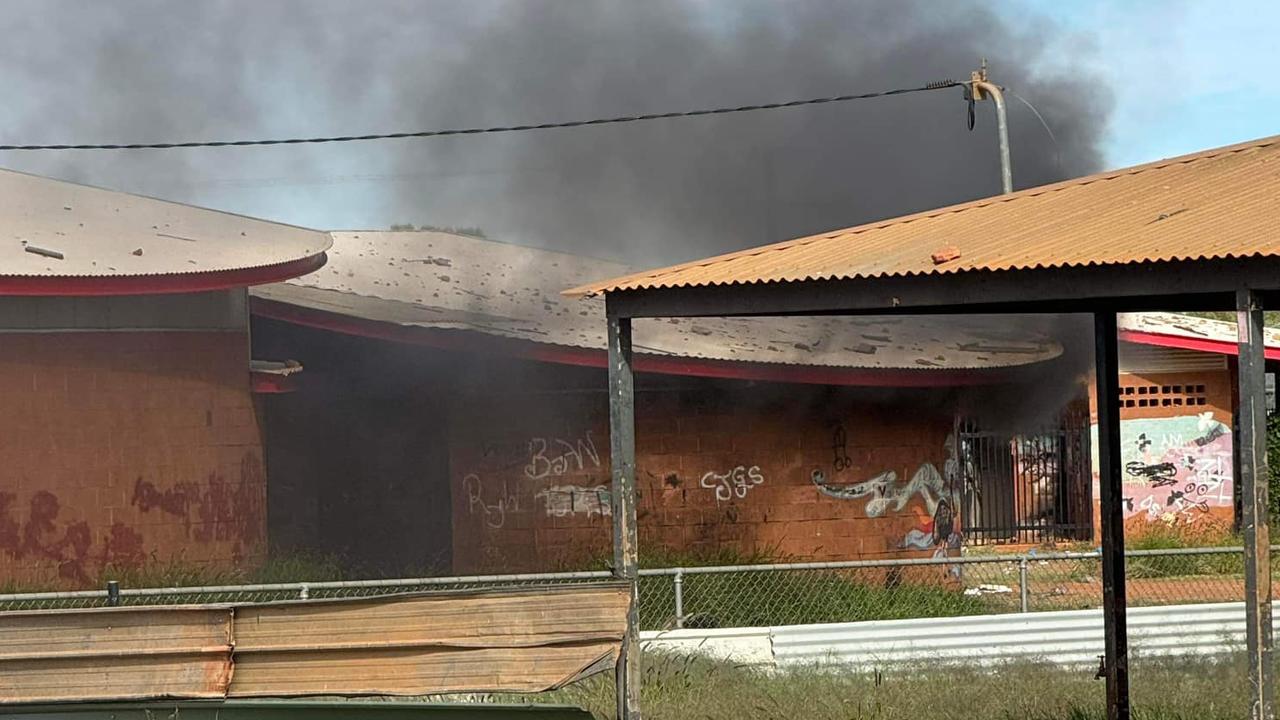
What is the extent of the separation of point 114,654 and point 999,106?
1381 cm

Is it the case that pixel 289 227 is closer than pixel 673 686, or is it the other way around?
pixel 673 686

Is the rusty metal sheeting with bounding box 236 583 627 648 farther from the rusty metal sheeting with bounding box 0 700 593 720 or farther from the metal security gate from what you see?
the metal security gate

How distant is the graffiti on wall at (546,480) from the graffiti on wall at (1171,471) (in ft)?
26.4

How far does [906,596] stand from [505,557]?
4.07 meters

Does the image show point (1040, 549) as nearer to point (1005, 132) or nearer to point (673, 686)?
point (1005, 132)

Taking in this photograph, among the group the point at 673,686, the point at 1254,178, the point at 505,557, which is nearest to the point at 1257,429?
the point at 1254,178

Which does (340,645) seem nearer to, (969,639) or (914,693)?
(914,693)

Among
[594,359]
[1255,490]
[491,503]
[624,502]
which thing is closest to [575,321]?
[594,359]

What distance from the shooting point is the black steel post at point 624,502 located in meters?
6.93

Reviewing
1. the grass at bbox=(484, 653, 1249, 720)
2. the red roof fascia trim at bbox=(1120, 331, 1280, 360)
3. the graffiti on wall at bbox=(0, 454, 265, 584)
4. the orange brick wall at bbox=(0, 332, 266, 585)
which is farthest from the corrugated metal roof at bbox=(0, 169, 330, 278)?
the red roof fascia trim at bbox=(1120, 331, 1280, 360)

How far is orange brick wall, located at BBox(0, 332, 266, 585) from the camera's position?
535 inches

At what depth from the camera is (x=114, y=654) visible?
6.77 meters

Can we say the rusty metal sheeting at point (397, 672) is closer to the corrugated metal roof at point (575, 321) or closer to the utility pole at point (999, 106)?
the corrugated metal roof at point (575, 321)

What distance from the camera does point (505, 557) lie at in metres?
14.7
